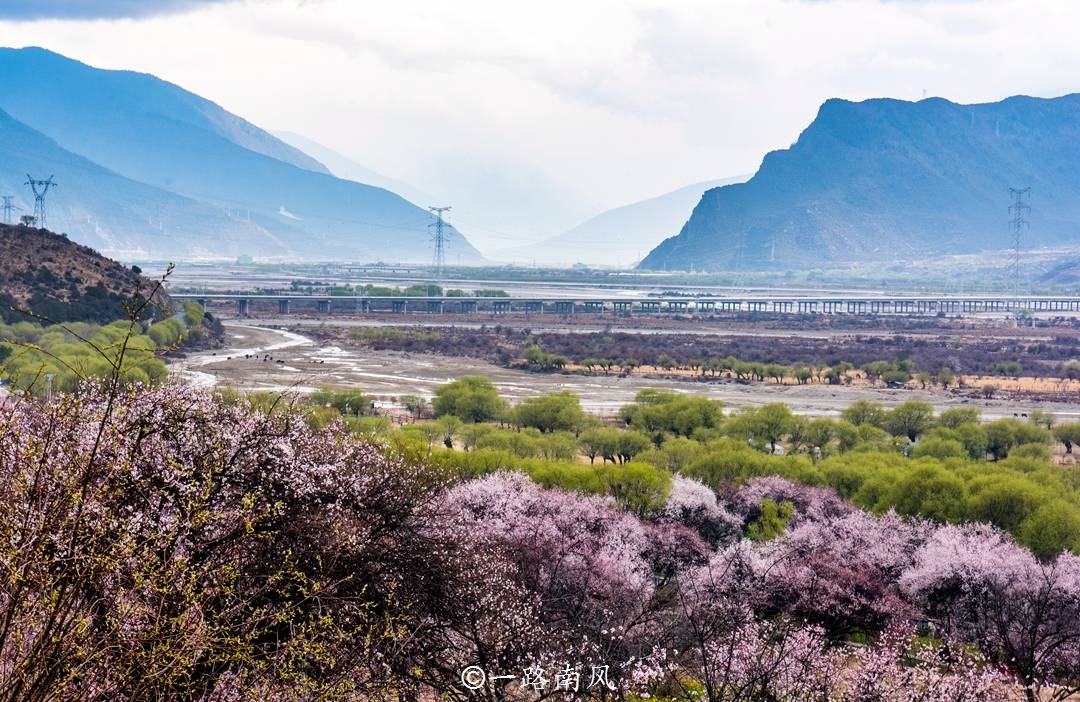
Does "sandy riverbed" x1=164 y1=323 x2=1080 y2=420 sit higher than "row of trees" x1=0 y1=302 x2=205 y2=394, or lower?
lower

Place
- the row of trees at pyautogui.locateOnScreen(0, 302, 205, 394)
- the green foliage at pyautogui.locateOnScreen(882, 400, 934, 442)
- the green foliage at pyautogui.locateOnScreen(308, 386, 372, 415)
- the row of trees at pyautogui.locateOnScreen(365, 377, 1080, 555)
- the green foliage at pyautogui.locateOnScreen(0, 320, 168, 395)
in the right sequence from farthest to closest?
the green foliage at pyautogui.locateOnScreen(882, 400, 934, 442) < the green foliage at pyautogui.locateOnScreen(308, 386, 372, 415) < the row of trees at pyautogui.locateOnScreen(0, 302, 205, 394) < the green foliage at pyautogui.locateOnScreen(0, 320, 168, 395) < the row of trees at pyautogui.locateOnScreen(365, 377, 1080, 555)

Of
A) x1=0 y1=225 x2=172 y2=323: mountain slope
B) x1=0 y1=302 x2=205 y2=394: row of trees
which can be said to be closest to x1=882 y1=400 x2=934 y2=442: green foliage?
x1=0 y1=302 x2=205 y2=394: row of trees

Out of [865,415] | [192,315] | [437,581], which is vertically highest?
[437,581]

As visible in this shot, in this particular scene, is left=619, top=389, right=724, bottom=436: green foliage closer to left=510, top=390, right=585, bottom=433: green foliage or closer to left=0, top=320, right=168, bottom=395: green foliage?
left=510, top=390, right=585, bottom=433: green foliage

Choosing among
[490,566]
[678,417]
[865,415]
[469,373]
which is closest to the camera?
[490,566]

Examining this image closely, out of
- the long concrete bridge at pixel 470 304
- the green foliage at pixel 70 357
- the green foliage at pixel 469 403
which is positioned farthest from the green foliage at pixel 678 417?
the long concrete bridge at pixel 470 304

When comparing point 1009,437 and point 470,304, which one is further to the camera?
point 470,304

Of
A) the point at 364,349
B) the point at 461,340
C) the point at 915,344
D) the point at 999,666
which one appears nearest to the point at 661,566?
the point at 999,666

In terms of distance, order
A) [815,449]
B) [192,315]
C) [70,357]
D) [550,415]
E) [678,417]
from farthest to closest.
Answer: [192,315]
[550,415]
[678,417]
[70,357]
[815,449]

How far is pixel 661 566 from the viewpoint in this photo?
31.7m

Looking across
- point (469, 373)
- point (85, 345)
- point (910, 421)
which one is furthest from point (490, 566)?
point (469, 373)

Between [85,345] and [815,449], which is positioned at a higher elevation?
[85,345]

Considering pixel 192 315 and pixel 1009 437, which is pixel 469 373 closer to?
pixel 192 315

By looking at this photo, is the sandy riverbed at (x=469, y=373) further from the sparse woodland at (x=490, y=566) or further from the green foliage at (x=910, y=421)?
the sparse woodland at (x=490, y=566)
